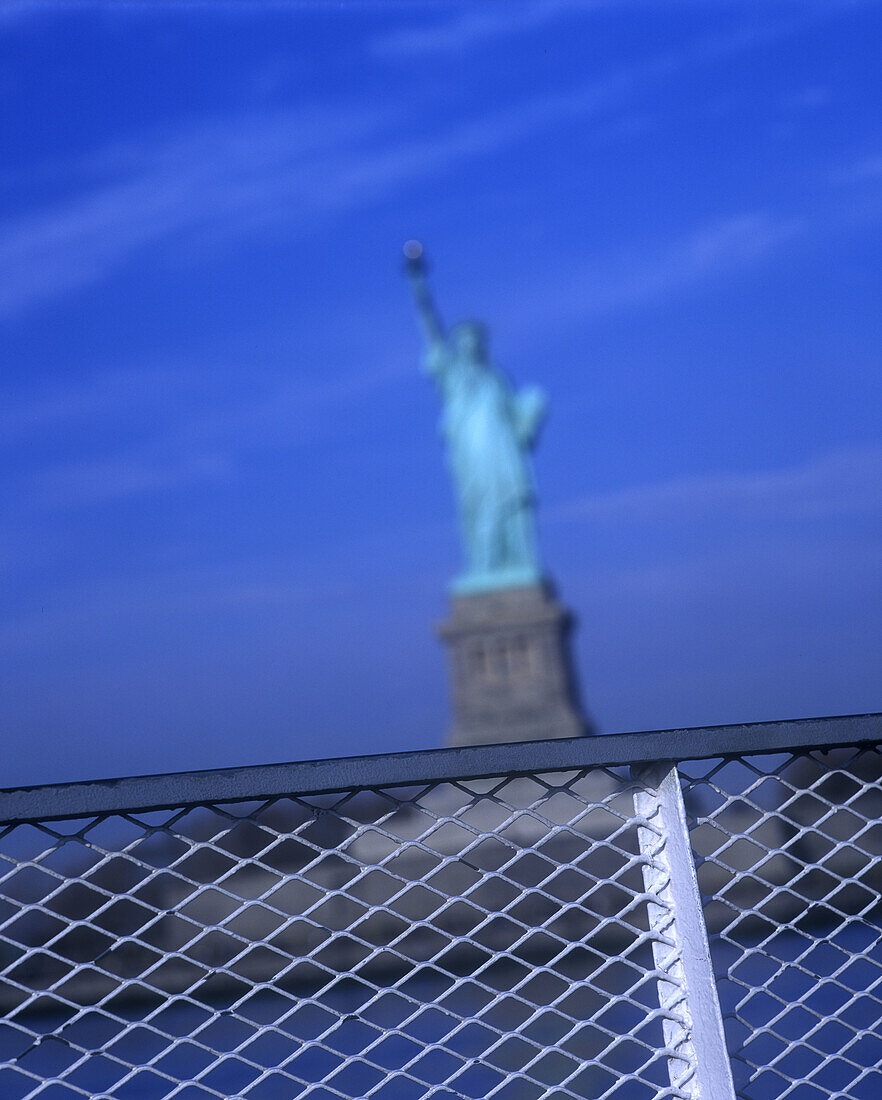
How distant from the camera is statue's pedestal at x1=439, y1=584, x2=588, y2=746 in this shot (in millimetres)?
12891

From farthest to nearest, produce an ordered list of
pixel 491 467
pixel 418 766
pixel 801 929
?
pixel 491 467, pixel 801 929, pixel 418 766

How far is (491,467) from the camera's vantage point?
12.7 metres

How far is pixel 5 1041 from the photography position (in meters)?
8.21

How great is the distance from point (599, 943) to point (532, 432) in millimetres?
5438

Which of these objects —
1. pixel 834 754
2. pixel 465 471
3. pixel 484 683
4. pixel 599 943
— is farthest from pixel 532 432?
pixel 834 754

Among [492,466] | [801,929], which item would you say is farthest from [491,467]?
[801,929]

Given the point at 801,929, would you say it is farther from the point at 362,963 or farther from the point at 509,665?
the point at 509,665

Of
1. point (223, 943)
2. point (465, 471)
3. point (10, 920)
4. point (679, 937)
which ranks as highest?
point (10, 920)

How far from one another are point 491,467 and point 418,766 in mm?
11949

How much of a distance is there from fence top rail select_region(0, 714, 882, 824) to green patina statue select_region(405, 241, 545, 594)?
38.7ft

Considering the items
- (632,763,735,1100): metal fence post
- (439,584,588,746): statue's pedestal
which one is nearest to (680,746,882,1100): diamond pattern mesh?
(632,763,735,1100): metal fence post

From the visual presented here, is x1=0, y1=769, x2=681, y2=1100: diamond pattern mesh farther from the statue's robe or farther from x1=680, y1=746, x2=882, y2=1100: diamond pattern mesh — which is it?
the statue's robe

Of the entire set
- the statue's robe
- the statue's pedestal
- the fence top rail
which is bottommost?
the statue's pedestal

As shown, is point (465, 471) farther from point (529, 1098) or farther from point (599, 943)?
point (529, 1098)
